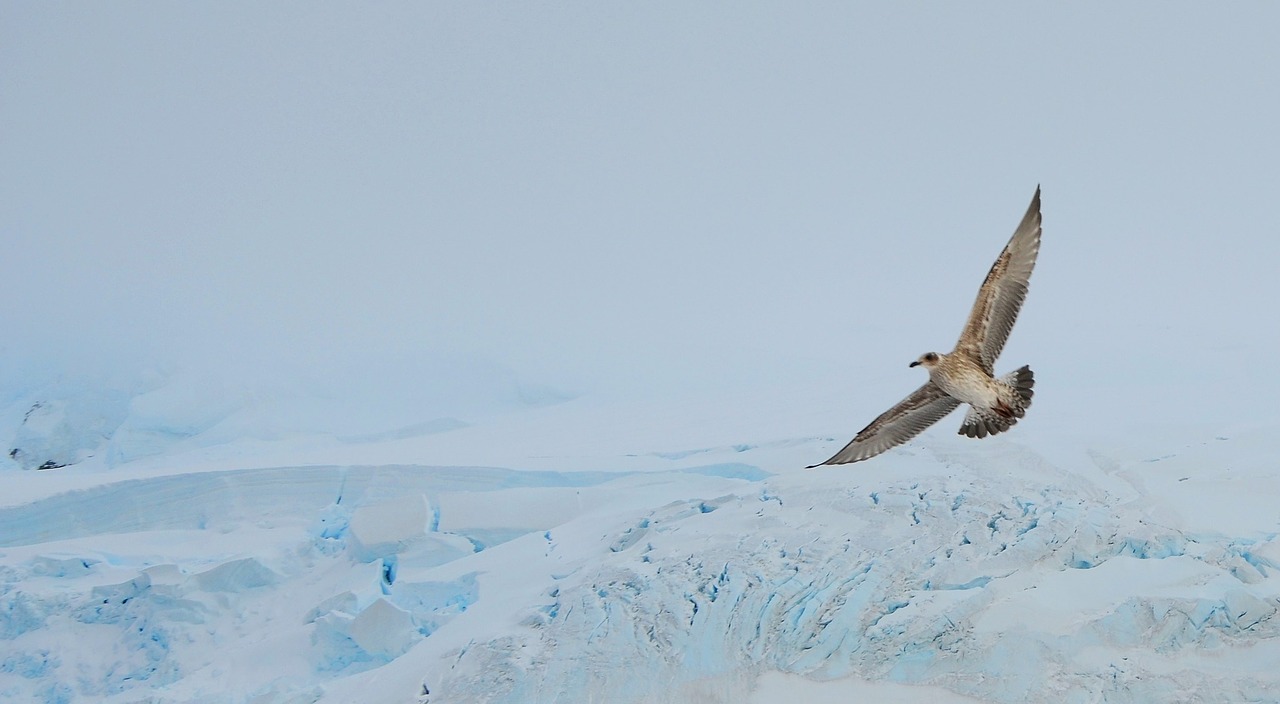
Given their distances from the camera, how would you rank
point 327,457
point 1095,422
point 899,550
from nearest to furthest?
point 899,550 → point 1095,422 → point 327,457

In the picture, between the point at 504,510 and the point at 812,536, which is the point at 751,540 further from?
the point at 504,510

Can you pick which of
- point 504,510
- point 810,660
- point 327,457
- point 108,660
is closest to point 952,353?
point 810,660

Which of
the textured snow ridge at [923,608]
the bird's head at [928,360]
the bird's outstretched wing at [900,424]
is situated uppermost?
the bird's head at [928,360]

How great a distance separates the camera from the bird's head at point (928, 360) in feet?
16.7

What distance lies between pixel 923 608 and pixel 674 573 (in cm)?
166

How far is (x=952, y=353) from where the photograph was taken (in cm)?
503

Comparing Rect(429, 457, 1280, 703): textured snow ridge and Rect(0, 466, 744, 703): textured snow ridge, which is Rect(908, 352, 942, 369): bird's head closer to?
Rect(429, 457, 1280, 703): textured snow ridge

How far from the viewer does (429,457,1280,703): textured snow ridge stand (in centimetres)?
630

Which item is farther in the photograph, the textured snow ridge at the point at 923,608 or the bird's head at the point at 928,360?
the textured snow ridge at the point at 923,608

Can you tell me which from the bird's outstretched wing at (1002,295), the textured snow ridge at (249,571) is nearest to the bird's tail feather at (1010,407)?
the bird's outstretched wing at (1002,295)

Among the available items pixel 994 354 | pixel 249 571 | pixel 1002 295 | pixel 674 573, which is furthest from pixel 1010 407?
pixel 249 571

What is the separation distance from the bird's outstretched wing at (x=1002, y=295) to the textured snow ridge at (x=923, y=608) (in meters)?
2.32

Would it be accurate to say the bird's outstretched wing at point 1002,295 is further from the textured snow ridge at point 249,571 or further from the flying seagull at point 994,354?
the textured snow ridge at point 249,571

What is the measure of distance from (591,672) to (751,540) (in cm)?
153
